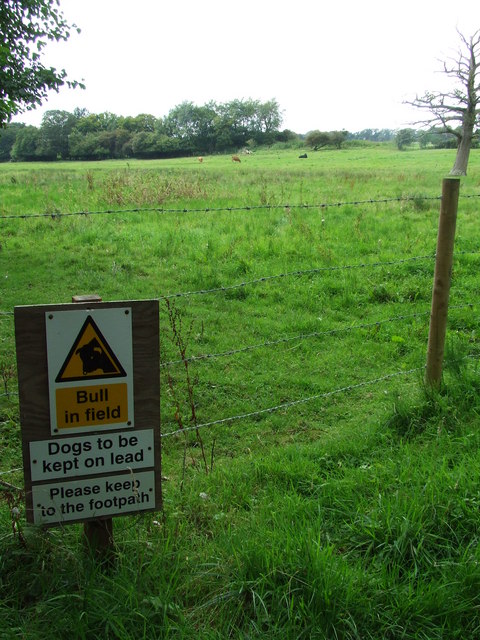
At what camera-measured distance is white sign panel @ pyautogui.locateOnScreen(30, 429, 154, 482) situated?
2.45 metres

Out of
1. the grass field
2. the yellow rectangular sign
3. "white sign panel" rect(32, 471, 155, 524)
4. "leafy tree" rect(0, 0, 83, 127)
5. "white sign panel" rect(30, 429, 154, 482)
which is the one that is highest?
"leafy tree" rect(0, 0, 83, 127)

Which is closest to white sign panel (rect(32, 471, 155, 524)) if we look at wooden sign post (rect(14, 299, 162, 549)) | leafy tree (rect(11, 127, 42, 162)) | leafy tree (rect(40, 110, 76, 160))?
wooden sign post (rect(14, 299, 162, 549))

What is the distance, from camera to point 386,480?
133 inches

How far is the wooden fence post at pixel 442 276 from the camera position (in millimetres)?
4367

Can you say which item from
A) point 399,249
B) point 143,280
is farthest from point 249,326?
point 399,249

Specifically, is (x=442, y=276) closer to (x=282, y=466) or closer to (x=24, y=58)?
(x=282, y=466)

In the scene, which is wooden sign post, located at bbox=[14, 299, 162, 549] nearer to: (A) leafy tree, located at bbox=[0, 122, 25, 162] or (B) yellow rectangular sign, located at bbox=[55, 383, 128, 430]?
(B) yellow rectangular sign, located at bbox=[55, 383, 128, 430]

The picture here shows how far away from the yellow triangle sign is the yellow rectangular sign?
50mm

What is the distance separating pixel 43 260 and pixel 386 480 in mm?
9176

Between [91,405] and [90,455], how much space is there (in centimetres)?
22

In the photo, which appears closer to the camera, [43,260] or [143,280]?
[143,280]

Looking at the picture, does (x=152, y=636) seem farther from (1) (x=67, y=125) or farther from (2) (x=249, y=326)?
(1) (x=67, y=125)

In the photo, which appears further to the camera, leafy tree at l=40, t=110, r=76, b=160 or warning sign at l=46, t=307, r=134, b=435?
leafy tree at l=40, t=110, r=76, b=160

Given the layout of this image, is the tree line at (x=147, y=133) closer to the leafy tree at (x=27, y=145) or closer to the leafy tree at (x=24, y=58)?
the leafy tree at (x=27, y=145)
